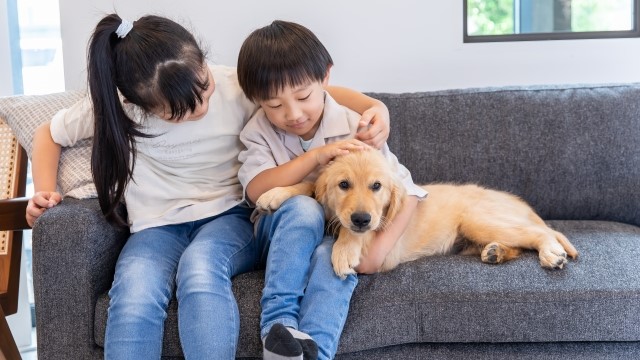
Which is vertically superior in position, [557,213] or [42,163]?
[42,163]

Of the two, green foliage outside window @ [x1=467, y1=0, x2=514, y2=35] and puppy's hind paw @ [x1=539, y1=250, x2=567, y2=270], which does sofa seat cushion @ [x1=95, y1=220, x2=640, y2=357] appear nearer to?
puppy's hind paw @ [x1=539, y1=250, x2=567, y2=270]

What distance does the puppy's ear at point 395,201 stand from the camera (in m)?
2.28

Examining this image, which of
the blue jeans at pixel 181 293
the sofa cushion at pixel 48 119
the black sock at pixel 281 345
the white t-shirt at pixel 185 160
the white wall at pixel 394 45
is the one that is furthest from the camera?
the white wall at pixel 394 45

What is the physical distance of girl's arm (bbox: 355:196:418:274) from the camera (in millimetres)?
2182

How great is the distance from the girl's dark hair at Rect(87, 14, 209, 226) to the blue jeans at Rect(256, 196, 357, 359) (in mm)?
459

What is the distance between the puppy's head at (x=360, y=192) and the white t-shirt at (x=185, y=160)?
0.35 m

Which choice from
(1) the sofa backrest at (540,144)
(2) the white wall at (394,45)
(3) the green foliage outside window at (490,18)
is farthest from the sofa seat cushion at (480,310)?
(3) the green foliage outside window at (490,18)

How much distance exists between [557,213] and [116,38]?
5.58 feet

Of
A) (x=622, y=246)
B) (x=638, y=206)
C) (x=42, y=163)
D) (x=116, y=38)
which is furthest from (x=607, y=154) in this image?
(x=42, y=163)

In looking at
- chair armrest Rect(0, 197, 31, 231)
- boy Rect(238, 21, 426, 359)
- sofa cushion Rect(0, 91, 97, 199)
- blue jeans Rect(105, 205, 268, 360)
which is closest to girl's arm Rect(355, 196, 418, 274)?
boy Rect(238, 21, 426, 359)

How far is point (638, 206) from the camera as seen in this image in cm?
280

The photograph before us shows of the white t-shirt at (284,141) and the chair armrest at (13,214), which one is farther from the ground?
the white t-shirt at (284,141)

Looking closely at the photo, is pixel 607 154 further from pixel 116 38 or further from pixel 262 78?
pixel 116 38

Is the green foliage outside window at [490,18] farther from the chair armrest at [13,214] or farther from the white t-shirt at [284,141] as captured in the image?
the chair armrest at [13,214]
